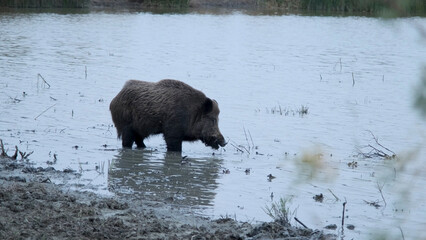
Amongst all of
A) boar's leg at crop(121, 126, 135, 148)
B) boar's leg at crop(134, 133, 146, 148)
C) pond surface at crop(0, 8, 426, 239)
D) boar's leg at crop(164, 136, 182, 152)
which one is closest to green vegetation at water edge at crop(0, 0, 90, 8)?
pond surface at crop(0, 8, 426, 239)

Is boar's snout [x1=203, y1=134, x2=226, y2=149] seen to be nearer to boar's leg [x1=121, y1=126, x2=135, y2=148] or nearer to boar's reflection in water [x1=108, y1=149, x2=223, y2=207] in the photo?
boar's reflection in water [x1=108, y1=149, x2=223, y2=207]

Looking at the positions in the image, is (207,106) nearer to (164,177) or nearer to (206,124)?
(206,124)

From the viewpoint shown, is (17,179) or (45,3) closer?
(17,179)

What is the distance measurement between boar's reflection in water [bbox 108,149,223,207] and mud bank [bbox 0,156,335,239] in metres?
0.66

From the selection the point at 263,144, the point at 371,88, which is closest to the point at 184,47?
the point at 371,88

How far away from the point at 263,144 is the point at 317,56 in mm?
14591

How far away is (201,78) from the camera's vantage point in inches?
806

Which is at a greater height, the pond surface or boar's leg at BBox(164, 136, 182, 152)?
boar's leg at BBox(164, 136, 182, 152)

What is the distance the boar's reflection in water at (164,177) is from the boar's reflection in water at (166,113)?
300 mm

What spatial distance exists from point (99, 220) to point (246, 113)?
9.21 metres

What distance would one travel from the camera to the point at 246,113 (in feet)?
51.0

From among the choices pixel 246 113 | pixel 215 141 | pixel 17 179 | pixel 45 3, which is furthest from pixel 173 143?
pixel 45 3

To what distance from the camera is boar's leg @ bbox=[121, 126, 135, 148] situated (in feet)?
36.0

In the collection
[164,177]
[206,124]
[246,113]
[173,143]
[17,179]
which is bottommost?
[246,113]
